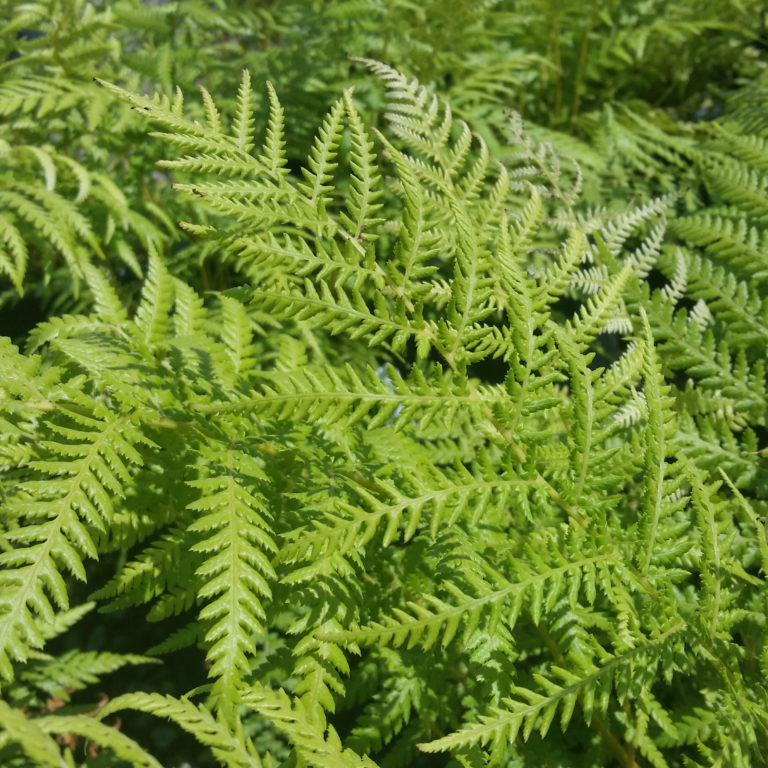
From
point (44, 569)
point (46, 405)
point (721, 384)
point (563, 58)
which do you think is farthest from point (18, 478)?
point (563, 58)

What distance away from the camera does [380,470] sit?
1.19 m

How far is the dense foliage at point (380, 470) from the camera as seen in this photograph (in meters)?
0.96

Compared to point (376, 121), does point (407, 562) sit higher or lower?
lower

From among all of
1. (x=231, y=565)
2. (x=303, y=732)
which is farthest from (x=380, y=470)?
(x=303, y=732)

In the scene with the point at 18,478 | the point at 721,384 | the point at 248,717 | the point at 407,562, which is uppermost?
the point at 721,384

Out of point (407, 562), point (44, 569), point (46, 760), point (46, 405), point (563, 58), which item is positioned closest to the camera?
point (46, 760)

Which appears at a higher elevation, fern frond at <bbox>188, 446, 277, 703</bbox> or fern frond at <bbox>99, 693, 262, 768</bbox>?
fern frond at <bbox>188, 446, 277, 703</bbox>

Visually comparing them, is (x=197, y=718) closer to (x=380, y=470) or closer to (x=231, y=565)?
(x=231, y=565)

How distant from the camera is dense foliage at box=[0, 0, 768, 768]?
0.96 meters

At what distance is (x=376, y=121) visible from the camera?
8.20 feet

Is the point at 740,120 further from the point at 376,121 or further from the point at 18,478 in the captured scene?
the point at 18,478

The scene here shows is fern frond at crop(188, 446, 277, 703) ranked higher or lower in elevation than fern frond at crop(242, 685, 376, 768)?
higher

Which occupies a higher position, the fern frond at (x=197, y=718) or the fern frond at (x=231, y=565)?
the fern frond at (x=231, y=565)

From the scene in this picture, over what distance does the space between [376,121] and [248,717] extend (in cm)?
202
